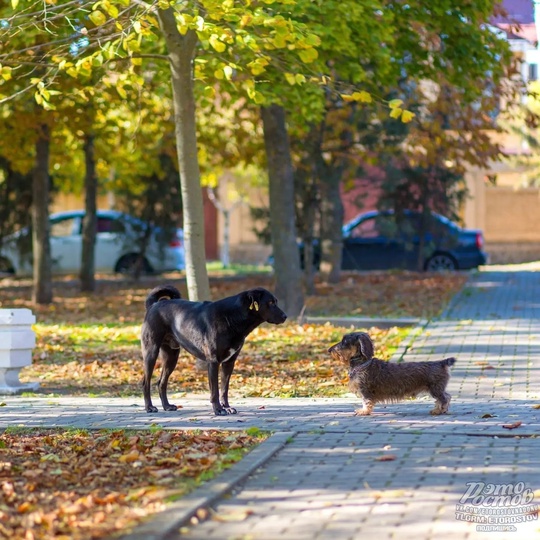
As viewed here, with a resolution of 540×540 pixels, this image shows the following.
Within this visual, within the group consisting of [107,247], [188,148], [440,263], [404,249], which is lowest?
[440,263]

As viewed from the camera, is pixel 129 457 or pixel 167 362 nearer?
pixel 129 457

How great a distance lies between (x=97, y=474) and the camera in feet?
24.1

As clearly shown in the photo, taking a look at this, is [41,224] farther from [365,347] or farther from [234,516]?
[234,516]

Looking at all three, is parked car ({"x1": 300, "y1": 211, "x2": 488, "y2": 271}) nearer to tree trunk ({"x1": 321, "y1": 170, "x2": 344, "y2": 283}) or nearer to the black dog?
tree trunk ({"x1": 321, "y1": 170, "x2": 344, "y2": 283})

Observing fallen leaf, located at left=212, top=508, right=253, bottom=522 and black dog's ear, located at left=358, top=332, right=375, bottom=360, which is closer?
fallen leaf, located at left=212, top=508, right=253, bottom=522

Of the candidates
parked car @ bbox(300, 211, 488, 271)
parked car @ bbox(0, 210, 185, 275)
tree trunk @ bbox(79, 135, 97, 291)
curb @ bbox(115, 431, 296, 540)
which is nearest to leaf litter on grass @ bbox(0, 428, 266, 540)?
curb @ bbox(115, 431, 296, 540)

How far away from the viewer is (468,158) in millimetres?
23422

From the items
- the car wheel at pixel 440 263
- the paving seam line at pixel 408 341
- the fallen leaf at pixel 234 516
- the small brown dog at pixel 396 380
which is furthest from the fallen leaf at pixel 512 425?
the car wheel at pixel 440 263

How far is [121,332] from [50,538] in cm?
1227

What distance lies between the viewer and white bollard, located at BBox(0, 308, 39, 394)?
41.5 feet

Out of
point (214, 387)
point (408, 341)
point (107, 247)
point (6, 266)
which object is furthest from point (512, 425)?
point (6, 266)

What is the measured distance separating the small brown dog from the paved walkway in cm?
18

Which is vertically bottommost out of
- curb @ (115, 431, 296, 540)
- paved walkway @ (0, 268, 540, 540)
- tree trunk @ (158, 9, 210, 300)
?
paved walkway @ (0, 268, 540, 540)

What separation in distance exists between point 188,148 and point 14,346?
11.1 feet
